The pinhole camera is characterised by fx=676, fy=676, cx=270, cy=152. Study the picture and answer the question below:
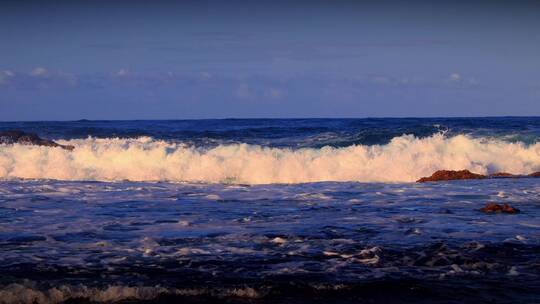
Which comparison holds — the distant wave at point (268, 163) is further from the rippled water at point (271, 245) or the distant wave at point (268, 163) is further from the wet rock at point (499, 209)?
the wet rock at point (499, 209)

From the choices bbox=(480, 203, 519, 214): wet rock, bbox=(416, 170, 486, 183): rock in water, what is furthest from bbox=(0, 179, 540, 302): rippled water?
bbox=(416, 170, 486, 183): rock in water

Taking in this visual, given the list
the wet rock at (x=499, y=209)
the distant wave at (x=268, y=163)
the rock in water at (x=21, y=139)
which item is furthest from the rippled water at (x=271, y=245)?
the rock in water at (x=21, y=139)

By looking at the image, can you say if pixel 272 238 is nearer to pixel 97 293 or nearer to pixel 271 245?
pixel 271 245

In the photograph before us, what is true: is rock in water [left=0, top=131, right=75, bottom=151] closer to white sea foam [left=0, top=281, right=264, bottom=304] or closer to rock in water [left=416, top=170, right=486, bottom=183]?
rock in water [left=416, top=170, right=486, bottom=183]

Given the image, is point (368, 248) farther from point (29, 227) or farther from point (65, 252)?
point (29, 227)

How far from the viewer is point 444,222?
8.84m

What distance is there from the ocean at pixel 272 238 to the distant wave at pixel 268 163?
3.2 inches

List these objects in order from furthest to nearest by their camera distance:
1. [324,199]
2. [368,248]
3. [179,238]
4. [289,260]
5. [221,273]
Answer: [324,199], [179,238], [368,248], [289,260], [221,273]

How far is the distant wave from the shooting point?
1705 cm

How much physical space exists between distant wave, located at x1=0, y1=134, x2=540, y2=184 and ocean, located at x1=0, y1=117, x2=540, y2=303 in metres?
0.08

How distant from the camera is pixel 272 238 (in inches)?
306

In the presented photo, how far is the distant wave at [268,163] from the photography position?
671 inches

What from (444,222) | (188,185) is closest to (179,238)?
(444,222)

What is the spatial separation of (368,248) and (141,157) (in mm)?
12823
